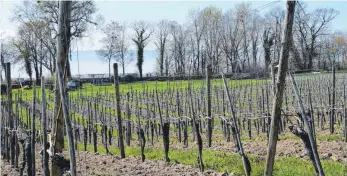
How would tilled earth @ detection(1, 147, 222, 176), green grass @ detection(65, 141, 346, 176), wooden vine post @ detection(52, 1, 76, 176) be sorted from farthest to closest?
1. tilled earth @ detection(1, 147, 222, 176)
2. green grass @ detection(65, 141, 346, 176)
3. wooden vine post @ detection(52, 1, 76, 176)

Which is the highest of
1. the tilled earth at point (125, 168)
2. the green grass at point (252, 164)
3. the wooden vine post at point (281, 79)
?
the wooden vine post at point (281, 79)

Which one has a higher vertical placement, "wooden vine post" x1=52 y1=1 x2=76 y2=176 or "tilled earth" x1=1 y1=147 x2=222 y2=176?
"wooden vine post" x1=52 y1=1 x2=76 y2=176

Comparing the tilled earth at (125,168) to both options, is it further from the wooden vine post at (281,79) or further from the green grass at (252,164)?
the wooden vine post at (281,79)

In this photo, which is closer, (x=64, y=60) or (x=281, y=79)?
(x=281, y=79)

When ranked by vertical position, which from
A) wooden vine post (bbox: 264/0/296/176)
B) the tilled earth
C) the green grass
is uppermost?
wooden vine post (bbox: 264/0/296/176)

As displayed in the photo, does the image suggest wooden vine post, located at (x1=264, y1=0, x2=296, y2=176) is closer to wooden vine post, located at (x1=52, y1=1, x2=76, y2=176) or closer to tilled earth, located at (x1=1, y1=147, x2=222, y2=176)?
wooden vine post, located at (x1=52, y1=1, x2=76, y2=176)

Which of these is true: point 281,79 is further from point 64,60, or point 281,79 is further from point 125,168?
point 125,168

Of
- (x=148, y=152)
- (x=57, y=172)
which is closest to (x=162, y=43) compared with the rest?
(x=148, y=152)

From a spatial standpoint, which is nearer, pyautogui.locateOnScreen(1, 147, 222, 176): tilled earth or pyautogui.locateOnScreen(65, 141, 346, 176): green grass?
pyautogui.locateOnScreen(65, 141, 346, 176): green grass

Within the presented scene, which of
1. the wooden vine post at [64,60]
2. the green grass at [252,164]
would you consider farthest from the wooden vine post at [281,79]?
the green grass at [252,164]

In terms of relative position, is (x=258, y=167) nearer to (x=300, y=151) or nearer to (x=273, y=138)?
(x=300, y=151)

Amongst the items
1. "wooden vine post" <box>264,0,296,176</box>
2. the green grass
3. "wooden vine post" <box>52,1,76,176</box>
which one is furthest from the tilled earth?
"wooden vine post" <box>264,0,296,176</box>

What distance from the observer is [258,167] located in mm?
6520

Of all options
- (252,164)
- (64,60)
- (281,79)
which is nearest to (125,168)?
(252,164)
